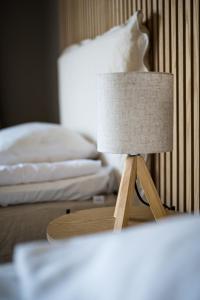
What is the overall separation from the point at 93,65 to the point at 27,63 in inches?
68.2

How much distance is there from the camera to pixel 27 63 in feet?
12.1

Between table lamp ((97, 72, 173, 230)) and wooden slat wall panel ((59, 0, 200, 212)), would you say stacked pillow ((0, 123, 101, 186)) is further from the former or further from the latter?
table lamp ((97, 72, 173, 230))

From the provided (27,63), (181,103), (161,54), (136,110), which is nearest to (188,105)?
(181,103)

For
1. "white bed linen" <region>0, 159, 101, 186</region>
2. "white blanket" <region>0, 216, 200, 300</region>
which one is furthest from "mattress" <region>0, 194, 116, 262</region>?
"white blanket" <region>0, 216, 200, 300</region>

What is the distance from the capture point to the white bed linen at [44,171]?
174 centimetres

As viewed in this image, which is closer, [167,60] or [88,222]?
[88,222]

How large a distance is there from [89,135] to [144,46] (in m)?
0.76

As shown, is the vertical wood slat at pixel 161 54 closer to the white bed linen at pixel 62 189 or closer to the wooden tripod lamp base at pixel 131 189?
the white bed linen at pixel 62 189

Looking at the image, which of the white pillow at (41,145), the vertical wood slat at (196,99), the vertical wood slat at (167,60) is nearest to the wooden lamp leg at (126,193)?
the vertical wood slat at (196,99)

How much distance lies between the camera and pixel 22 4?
3.63 m

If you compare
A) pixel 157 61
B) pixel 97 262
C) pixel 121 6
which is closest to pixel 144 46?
pixel 157 61

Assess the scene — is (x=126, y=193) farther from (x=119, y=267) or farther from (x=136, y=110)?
(x=119, y=267)

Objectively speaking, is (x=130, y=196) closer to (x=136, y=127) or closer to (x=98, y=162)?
(x=136, y=127)

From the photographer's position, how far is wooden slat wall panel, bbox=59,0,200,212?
1423mm
